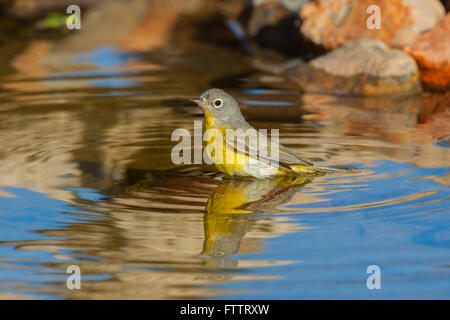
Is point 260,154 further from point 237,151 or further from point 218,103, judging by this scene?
point 218,103

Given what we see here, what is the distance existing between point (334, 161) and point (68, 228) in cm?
303

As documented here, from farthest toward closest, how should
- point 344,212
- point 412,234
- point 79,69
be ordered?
point 79,69, point 344,212, point 412,234

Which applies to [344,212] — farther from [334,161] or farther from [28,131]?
[28,131]

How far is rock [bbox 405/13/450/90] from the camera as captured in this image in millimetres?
12234

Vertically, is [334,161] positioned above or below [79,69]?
below

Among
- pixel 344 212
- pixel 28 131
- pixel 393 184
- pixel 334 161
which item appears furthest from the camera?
pixel 28 131

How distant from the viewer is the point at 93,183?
7.57 meters

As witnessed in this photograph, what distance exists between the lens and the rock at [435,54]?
12.2m

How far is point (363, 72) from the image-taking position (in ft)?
40.8

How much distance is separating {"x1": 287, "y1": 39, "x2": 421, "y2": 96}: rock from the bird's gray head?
194 inches

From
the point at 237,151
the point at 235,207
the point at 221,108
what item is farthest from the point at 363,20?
the point at 235,207

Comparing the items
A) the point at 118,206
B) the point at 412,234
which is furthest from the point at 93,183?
the point at 412,234

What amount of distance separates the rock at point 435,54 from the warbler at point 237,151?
520 centimetres

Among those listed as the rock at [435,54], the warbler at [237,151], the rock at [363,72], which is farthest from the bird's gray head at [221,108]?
the rock at [435,54]
